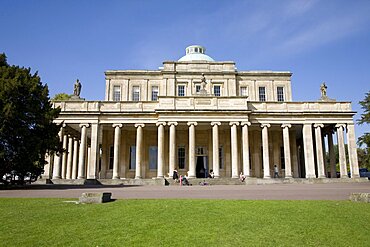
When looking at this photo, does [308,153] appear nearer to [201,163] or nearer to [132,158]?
[201,163]

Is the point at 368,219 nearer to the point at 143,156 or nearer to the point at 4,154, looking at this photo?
the point at 4,154

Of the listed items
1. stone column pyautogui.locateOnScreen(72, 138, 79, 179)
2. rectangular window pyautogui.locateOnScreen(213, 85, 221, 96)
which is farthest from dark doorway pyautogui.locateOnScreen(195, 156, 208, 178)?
stone column pyautogui.locateOnScreen(72, 138, 79, 179)

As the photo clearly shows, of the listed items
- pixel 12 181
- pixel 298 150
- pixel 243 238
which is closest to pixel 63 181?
pixel 12 181

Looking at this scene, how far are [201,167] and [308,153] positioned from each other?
13514mm

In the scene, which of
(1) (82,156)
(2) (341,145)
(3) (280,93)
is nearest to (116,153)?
(1) (82,156)

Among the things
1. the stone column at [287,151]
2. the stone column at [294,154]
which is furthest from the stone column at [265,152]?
the stone column at [294,154]

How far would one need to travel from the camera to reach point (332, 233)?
8.20 meters

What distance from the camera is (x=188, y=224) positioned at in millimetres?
9164

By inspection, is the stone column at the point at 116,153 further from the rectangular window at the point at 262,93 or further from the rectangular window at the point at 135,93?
the rectangular window at the point at 262,93

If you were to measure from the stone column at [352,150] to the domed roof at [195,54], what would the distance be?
2283cm

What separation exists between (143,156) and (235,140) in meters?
12.4

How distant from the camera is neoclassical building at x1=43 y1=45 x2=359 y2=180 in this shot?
35.5 m

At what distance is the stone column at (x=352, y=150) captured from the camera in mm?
35006

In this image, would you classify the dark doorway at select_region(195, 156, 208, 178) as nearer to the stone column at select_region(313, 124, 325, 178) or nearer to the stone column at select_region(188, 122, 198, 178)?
the stone column at select_region(188, 122, 198, 178)
